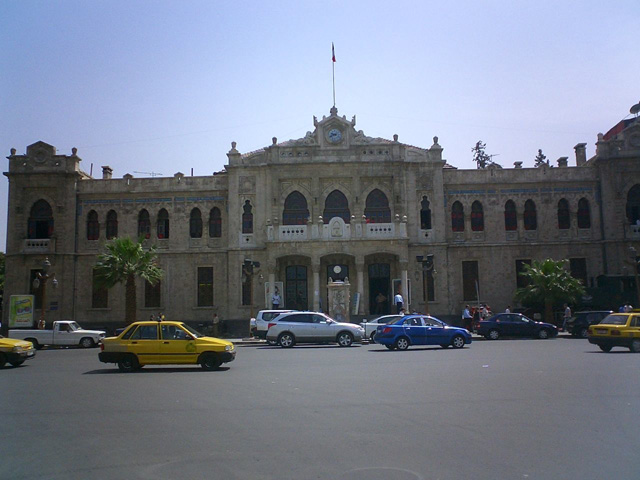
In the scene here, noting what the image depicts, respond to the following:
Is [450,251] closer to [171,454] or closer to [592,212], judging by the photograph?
[592,212]

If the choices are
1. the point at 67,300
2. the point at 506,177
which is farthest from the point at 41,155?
the point at 506,177

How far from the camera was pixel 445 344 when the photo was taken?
23062 mm

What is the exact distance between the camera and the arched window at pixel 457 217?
125 ft

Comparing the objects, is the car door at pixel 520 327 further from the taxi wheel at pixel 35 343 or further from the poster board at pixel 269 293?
the taxi wheel at pixel 35 343

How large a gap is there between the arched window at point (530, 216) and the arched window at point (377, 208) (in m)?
9.18

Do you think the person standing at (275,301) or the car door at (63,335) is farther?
the person standing at (275,301)

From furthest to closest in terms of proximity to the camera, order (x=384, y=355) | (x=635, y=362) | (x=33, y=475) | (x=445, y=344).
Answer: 1. (x=445, y=344)
2. (x=384, y=355)
3. (x=635, y=362)
4. (x=33, y=475)

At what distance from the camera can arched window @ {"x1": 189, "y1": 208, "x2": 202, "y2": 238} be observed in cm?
3856

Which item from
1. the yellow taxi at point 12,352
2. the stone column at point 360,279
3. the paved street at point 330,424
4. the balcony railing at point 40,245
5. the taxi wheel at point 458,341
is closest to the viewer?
the paved street at point 330,424

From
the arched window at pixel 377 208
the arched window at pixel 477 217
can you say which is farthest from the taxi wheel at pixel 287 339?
the arched window at pixel 477 217

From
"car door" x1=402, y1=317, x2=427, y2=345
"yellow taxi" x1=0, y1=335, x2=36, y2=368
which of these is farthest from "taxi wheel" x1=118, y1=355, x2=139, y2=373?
"car door" x1=402, y1=317, x2=427, y2=345

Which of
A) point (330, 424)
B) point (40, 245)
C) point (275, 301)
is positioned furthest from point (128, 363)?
point (40, 245)

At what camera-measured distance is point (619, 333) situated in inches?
773

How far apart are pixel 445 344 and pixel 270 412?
575 inches
